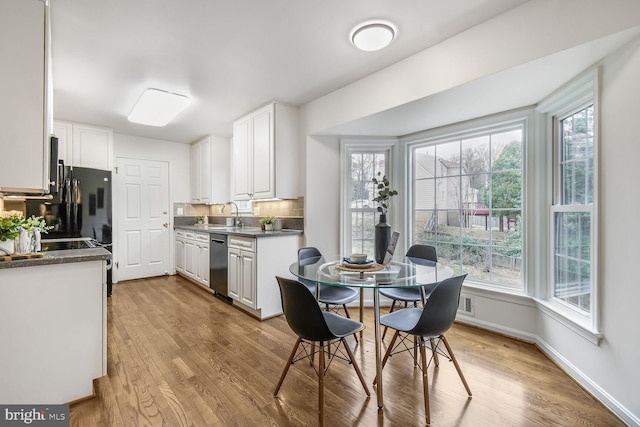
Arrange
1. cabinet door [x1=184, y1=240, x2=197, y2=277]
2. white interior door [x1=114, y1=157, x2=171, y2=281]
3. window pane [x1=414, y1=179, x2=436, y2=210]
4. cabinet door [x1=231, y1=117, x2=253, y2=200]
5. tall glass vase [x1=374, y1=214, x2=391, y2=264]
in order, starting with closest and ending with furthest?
tall glass vase [x1=374, y1=214, x2=391, y2=264], window pane [x1=414, y1=179, x2=436, y2=210], cabinet door [x1=231, y1=117, x2=253, y2=200], cabinet door [x1=184, y1=240, x2=197, y2=277], white interior door [x1=114, y1=157, x2=171, y2=281]

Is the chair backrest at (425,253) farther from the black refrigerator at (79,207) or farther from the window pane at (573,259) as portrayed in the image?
the black refrigerator at (79,207)

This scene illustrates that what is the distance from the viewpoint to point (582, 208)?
2074 millimetres

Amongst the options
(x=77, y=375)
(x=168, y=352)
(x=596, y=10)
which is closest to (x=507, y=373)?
(x=596, y=10)

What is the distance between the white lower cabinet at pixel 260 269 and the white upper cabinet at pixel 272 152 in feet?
2.00

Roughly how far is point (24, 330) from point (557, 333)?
3.51 meters

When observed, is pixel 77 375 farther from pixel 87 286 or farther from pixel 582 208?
pixel 582 208

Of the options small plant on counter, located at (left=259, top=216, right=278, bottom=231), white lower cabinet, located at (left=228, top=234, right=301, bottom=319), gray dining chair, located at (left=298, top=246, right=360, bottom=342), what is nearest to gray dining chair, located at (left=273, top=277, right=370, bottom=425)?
gray dining chair, located at (left=298, top=246, right=360, bottom=342)

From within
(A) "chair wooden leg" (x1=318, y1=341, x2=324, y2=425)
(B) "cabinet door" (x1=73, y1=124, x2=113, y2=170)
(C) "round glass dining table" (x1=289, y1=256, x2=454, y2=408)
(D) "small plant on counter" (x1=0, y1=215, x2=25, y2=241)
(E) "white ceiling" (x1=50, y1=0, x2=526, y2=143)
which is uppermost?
(E) "white ceiling" (x1=50, y1=0, x2=526, y2=143)

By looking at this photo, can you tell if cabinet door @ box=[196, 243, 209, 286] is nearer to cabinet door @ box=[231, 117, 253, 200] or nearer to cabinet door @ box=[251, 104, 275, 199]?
cabinet door @ box=[231, 117, 253, 200]

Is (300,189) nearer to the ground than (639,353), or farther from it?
farther from it

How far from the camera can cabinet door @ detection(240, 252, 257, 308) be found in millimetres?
3164

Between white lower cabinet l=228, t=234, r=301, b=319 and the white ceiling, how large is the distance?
5.44 ft

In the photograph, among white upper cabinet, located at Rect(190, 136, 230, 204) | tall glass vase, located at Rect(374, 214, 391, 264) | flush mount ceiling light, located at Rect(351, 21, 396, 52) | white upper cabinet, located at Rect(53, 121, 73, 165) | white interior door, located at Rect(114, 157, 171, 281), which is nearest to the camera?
flush mount ceiling light, located at Rect(351, 21, 396, 52)

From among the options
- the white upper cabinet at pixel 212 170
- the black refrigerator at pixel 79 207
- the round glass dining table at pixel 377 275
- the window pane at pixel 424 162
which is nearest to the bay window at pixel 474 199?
the window pane at pixel 424 162
